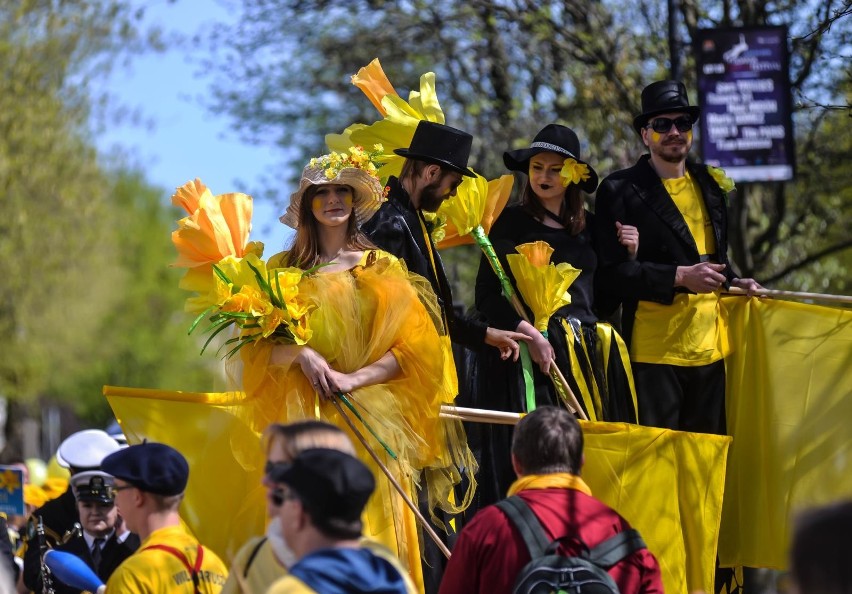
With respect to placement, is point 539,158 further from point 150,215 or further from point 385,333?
point 150,215

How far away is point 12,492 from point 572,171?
539cm

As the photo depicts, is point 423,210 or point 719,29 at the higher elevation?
point 719,29

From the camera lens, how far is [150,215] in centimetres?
5844

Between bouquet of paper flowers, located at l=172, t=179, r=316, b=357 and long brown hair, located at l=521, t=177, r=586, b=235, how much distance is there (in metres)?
1.52

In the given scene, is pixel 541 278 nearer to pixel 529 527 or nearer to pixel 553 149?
pixel 553 149

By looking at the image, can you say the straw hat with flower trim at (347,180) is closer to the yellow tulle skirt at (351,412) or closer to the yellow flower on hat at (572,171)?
the yellow tulle skirt at (351,412)

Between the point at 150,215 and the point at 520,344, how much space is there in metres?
52.1

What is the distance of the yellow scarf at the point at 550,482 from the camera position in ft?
16.0

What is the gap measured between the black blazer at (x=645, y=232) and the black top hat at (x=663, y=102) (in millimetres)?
253

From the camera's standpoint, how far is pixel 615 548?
4852 mm

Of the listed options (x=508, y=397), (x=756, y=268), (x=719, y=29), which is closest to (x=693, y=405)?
(x=508, y=397)

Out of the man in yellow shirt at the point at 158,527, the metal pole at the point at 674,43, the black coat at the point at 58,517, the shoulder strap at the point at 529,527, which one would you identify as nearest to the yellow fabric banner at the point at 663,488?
the shoulder strap at the point at 529,527

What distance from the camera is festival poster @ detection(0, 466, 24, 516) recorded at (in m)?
11.0

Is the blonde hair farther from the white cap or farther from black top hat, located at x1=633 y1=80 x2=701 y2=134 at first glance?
the white cap
